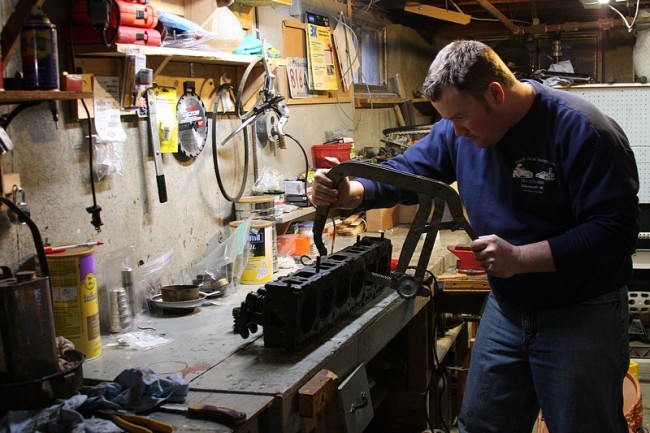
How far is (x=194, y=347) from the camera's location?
190 cm

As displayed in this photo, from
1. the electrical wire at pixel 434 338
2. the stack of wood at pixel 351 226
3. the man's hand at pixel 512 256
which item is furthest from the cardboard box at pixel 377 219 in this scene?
the man's hand at pixel 512 256

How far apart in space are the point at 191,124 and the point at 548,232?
1.33m

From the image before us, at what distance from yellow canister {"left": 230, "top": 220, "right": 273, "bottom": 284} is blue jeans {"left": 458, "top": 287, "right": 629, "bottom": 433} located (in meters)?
0.92

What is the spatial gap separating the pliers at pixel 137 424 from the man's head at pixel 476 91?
96 cm

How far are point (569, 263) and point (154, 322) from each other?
1.19 metres

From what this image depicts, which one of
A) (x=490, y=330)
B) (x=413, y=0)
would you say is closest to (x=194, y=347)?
(x=490, y=330)

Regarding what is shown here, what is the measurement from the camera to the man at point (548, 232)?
162 cm

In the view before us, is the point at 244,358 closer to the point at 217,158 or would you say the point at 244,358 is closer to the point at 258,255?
the point at 258,255

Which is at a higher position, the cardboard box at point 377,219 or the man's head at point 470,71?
the man's head at point 470,71

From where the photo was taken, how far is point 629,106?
446cm

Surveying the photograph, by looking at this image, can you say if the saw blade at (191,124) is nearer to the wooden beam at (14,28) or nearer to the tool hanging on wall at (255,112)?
the tool hanging on wall at (255,112)

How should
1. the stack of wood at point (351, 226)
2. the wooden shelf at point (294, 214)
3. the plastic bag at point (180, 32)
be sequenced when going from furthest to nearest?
1. the stack of wood at point (351, 226)
2. the wooden shelf at point (294, 214)
3. the plastic bag at point (180, 32)

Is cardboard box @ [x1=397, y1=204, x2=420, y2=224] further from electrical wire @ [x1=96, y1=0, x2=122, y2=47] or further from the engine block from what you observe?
electrical wire @ [x1=96, y1=0, x2=122, y2=47]

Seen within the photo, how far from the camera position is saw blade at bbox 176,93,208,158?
250 cm
